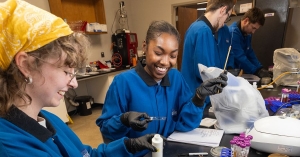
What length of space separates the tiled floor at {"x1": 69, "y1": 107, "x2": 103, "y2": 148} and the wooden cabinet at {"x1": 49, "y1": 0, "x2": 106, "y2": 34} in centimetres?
179

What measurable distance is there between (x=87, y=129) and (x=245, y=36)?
8.65 ft

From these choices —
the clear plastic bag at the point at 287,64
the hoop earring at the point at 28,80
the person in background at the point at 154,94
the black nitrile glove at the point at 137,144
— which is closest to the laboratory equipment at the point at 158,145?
the black nitrile glove at the point at 137,144

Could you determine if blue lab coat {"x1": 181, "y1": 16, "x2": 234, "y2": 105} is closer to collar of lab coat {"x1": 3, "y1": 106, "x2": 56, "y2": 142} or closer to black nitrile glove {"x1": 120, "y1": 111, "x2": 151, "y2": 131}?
black nitrile glove {"x1": 120, "y1": 111, "x2": 151, "y2": 131}

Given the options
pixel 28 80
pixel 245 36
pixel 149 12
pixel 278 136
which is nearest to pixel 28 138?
pixel 28 80

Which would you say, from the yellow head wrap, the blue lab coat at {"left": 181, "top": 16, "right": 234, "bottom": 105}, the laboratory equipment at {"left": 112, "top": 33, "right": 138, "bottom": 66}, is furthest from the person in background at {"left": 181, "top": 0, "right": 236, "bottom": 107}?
the laboratory equipment at {"left": 112, "top": 33, "right": 138, "bottom": 66}

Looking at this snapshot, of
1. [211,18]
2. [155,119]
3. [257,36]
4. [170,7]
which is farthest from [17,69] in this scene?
[170,7]

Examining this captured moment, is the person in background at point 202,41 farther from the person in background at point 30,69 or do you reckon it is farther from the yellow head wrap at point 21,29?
the yellow head wrap at point 21,29

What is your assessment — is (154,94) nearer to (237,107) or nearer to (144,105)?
(144,105)

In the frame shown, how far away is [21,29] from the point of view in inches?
18.0

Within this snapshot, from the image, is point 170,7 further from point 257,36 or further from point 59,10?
point 59,10

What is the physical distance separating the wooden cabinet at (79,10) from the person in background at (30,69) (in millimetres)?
2987

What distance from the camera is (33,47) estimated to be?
480mm

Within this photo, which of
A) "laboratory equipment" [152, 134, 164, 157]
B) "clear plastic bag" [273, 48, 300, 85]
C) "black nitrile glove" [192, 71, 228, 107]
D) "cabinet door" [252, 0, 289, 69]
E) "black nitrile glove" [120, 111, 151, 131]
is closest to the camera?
"laboratory equipment" [152, 134, 164, 157]

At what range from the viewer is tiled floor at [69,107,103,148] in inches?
99.0
